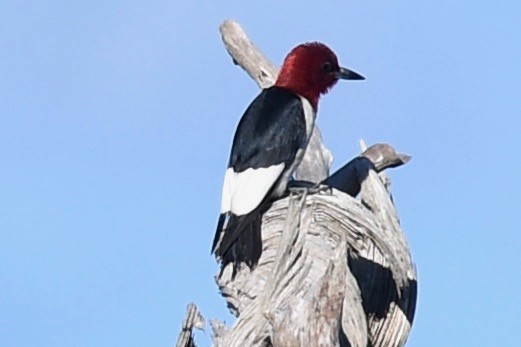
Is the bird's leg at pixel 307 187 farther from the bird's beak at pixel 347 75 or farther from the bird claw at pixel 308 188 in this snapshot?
the bird's beak at pixel 347 75

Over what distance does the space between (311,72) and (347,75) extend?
0.89 feet

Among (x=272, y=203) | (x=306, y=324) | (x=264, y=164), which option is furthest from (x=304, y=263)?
(x=264, y=164)

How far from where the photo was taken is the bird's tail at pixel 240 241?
5582 mm

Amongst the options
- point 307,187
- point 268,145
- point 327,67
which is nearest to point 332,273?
point 307,187

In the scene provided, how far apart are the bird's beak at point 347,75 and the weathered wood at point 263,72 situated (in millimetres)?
379

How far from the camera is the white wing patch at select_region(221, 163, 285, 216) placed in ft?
19.9

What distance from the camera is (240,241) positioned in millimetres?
5648

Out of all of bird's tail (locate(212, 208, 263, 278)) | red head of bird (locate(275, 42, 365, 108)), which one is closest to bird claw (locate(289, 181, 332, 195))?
bird's tail (locate(212, 208, 263, 278))

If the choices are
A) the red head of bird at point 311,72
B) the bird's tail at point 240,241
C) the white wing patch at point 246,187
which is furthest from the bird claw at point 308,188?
the red head of bird at point 311,72

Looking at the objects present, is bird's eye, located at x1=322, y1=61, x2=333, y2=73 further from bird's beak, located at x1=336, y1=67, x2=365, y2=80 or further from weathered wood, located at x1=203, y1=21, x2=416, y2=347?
weathered wood, located at x1=203, y1=21, x2=416, y2=347

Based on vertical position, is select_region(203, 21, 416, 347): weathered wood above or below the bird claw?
below

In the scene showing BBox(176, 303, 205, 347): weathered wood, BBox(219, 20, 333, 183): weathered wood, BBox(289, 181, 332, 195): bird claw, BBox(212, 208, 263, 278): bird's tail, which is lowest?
BBox(176, 303, 205, 347): weathered wood

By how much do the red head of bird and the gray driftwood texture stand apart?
0.82 metres

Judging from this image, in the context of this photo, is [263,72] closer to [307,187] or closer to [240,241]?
[307,187]
